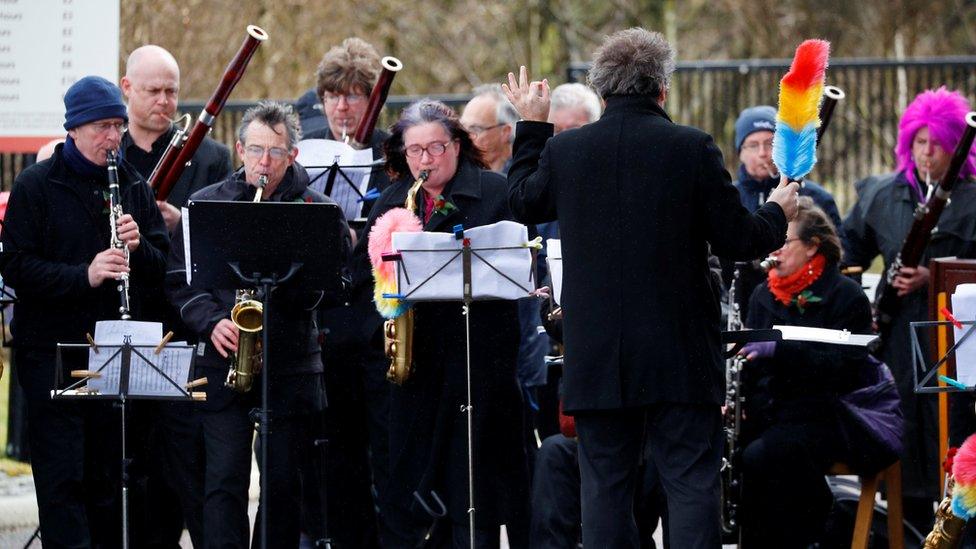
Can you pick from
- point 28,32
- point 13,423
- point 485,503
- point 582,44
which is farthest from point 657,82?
point 582,44

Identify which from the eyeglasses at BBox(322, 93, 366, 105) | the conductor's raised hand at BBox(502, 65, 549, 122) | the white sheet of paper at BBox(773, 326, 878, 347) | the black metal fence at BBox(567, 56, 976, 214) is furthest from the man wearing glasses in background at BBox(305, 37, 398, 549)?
the black metal fence at BBox(567, 56, 976, 214)

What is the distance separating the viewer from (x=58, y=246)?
261 inches

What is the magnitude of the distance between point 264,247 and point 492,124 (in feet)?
7.42

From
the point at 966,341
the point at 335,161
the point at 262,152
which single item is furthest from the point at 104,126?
the point at 966,341

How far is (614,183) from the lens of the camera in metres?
5.35

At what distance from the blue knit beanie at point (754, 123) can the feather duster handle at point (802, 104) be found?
2.50 m

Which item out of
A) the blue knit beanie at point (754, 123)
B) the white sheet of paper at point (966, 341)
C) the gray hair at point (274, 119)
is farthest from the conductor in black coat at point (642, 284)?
the blue knit beanie at point (754, 123)

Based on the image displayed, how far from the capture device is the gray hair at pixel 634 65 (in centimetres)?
544

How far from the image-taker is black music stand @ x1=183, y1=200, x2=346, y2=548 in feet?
19.8

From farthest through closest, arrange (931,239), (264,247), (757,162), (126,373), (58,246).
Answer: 1. (757,162)
2. (931,239)
3. (58,246)
4. (126,373)
5. (264,247)

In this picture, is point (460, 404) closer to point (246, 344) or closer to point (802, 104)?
point (246, 344)

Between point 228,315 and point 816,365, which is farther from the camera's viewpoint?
point 816,365

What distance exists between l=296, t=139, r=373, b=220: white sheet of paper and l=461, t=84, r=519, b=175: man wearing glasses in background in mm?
883

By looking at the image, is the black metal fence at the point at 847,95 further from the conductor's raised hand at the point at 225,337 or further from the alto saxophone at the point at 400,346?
the conductor's raised hand at the point at 225,337
